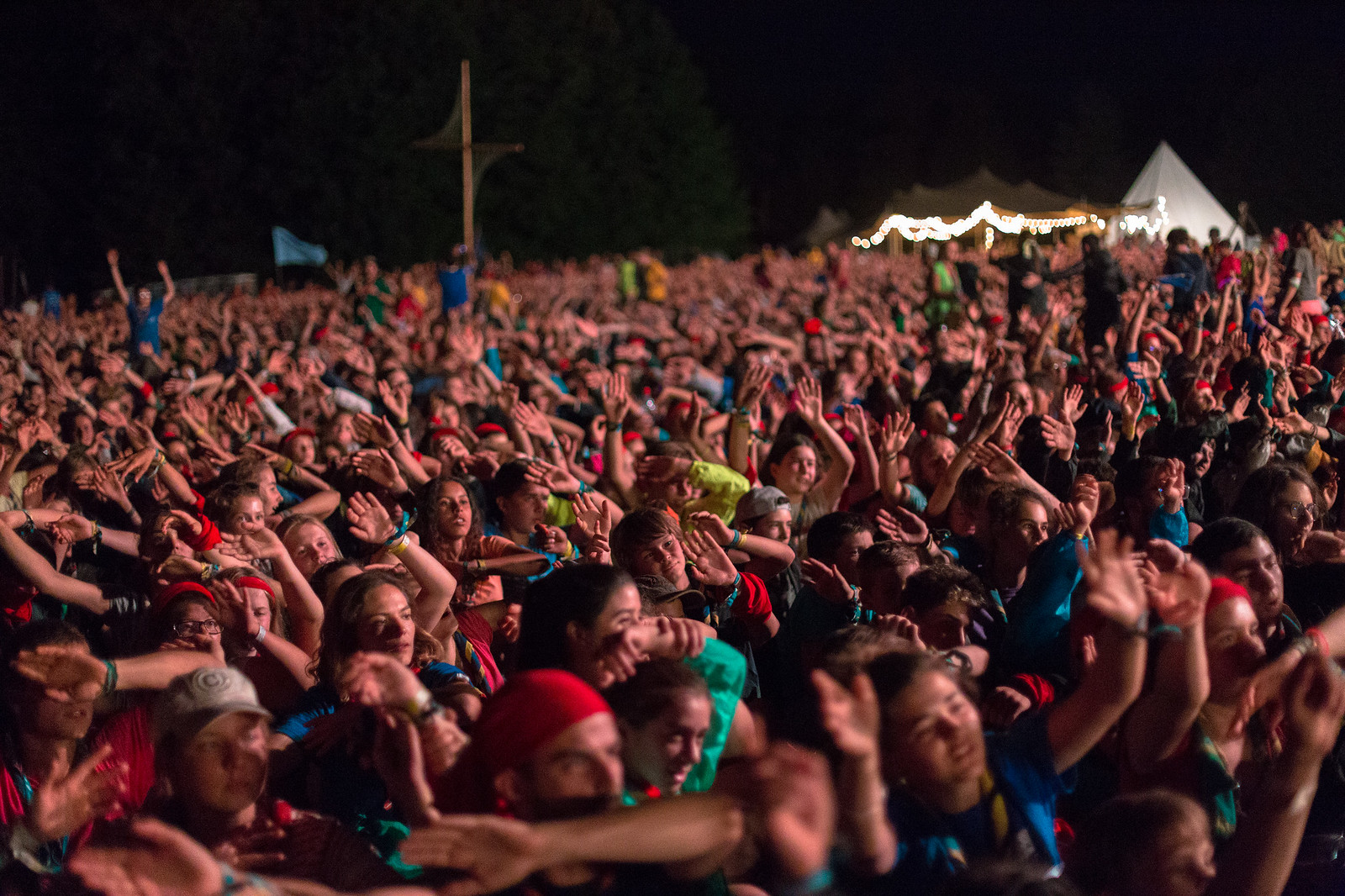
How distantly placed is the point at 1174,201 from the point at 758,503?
19123mm

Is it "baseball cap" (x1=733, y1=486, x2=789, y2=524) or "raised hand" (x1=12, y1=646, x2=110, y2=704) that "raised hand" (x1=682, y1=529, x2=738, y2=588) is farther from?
"raised hand" (x1=12, y1=646, x2=110, y2=704)

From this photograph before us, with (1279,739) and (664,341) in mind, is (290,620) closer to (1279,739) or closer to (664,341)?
(1279,739)

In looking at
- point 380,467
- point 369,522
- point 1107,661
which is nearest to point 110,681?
point 369,522

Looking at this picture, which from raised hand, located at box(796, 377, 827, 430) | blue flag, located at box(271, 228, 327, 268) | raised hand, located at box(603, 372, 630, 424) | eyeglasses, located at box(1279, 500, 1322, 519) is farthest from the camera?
blue flag, located at box(271, 228, 327, 268)

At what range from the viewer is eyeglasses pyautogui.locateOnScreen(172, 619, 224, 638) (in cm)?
369

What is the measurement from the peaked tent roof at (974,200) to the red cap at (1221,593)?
914 inches

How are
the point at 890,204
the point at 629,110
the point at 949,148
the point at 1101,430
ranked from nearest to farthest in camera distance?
1. the point at 1101,430
2. the point at 890,204
3. the point at 629,110
4. the point at 949,148

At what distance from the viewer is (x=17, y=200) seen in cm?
3744

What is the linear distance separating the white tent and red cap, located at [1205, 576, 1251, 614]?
63.1ft

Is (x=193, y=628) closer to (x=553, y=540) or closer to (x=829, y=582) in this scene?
(x=553, y=540)

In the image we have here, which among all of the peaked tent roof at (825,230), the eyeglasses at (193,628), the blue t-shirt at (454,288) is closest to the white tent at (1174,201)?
the blue t-shirt at (454,288)

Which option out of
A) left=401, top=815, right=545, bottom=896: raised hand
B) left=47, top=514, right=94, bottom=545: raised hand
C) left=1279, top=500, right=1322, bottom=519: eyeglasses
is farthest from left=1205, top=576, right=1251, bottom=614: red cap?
left=47, top=514, right=94, bottom=545: raised hand

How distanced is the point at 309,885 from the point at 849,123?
284 ft

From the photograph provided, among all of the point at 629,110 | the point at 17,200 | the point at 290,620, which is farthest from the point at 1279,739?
the point at 629,110
